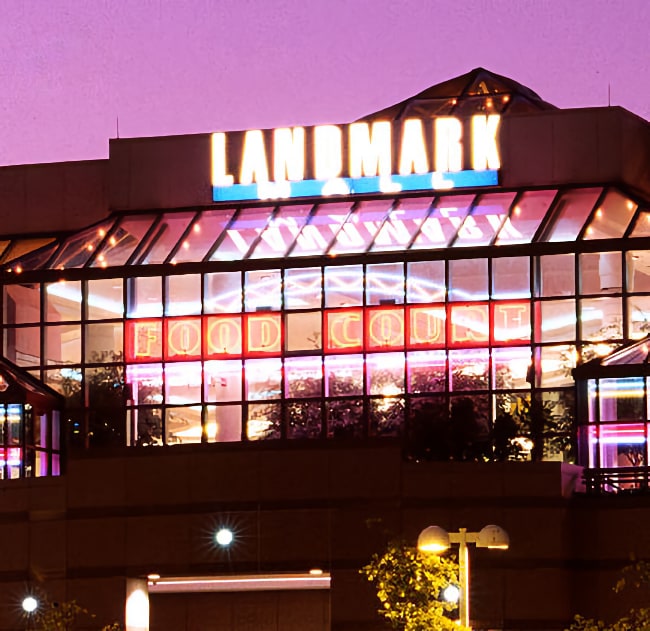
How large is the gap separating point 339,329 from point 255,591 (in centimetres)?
943

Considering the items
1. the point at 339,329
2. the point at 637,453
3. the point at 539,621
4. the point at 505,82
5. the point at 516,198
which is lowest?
the point at 539,621

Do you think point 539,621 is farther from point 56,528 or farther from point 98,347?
point 98,347

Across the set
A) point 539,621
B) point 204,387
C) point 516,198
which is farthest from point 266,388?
point 539,621

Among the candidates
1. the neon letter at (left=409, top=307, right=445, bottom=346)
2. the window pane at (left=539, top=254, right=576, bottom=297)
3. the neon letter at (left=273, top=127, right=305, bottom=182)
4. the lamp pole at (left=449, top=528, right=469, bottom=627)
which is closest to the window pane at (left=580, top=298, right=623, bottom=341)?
the window pane at (left=539, top=254, right=576, bottom=297)

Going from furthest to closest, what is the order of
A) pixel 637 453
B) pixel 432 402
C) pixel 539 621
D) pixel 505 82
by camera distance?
pixel 505 82 → pixel 432 402 → pixel 637 453 → pixel 539 621

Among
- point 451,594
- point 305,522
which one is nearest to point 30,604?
point 305,522

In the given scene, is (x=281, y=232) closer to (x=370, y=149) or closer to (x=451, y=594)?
(x=370, y=149)

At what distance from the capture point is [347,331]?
6372cm

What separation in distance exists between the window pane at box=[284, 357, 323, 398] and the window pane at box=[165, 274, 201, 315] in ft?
12.1

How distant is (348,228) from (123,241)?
8093mm

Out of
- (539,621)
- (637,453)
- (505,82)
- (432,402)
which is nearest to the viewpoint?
(539,621)

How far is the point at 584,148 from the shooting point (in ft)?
216

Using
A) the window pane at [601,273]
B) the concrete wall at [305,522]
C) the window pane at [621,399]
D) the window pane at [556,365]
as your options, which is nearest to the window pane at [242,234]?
the window pane at [556,365]

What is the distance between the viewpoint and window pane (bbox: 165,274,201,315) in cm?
6488
